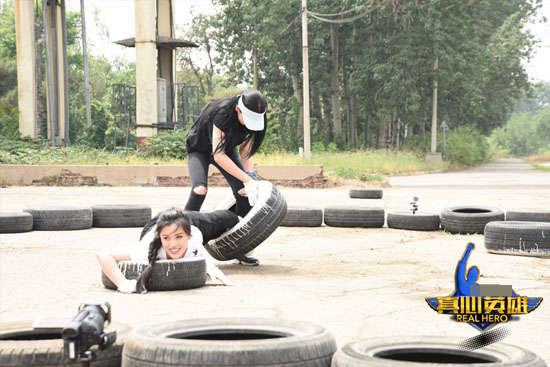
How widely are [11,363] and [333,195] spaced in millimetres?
16403

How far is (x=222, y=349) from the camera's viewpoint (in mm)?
3045

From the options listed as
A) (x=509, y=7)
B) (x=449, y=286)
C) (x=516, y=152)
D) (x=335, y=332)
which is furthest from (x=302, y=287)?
(x=516, y=152)

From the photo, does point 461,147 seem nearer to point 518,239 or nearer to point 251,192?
point 518,239

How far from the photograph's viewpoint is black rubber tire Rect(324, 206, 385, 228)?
37.5 ft

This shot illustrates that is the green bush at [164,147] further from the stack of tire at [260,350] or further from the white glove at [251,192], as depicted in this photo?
the stack of tire at [260,350]

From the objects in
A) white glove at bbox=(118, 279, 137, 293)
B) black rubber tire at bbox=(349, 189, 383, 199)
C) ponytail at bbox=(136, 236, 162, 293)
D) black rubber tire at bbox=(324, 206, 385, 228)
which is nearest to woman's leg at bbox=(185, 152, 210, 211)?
ponytail at bbox=(136, 236, 162, 293)

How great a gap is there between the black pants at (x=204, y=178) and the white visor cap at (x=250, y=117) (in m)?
0.50

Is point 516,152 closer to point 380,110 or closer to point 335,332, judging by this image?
point 380,110

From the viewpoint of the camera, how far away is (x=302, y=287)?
6078 millimetres

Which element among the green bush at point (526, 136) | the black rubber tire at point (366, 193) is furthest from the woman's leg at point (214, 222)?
the green bush at point (526, 136)

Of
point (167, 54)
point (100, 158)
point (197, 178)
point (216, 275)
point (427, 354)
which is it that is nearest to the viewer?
point (427, 354)

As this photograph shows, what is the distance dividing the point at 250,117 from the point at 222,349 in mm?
3971

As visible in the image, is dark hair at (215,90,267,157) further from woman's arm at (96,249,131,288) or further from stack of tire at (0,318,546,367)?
stack of tire at (0,318,546,367)

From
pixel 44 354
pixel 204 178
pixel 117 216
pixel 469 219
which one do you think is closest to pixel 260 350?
pixel 44 354
